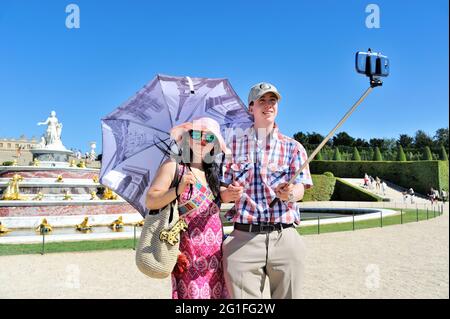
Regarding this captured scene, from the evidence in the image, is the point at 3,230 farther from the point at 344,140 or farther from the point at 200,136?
the point at 344,140

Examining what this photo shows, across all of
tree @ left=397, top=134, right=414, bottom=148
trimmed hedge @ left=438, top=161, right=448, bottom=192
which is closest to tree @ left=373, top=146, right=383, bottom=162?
trimmed hedge @ left=438, top=161, right=448, bottom=192

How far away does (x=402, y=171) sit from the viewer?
43094 mm

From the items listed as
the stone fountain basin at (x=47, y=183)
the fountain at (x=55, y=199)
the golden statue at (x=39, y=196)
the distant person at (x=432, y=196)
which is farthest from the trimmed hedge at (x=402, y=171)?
the golden statue at (x=39, y=196)

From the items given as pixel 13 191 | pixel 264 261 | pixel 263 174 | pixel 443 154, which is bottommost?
pixel 13 191

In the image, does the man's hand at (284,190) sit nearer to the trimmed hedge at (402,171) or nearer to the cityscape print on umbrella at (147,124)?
the cityscape print on umbrella at (147,124)

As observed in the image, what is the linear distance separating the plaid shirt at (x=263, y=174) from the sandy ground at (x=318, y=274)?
3264mm

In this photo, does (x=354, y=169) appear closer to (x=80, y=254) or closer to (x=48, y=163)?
(x=48, y=163)

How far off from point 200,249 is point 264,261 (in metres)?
0.48

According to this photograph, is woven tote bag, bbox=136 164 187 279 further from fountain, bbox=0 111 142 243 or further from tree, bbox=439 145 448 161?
tree, bbox=439 145 448 161

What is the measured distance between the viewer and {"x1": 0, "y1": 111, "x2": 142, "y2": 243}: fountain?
16.4m

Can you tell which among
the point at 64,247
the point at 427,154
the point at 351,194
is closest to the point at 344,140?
the point at 427,154

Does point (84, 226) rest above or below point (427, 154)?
below
